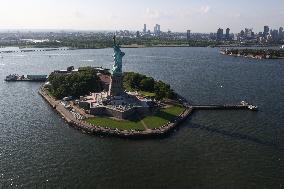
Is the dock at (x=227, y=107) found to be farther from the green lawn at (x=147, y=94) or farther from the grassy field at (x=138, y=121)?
the green lawn at (x=147, y=94)

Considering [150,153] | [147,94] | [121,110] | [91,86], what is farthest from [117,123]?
[91,86]

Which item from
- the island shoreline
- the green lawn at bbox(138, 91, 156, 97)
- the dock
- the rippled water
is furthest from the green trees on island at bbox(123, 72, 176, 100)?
the island shoreline

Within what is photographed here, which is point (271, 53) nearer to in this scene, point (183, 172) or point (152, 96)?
point (152, 96)

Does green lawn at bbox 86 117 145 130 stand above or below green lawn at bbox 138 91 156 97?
below

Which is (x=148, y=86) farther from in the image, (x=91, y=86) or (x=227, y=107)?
(x=227, y=107)

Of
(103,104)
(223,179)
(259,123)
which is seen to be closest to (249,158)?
(223,179)

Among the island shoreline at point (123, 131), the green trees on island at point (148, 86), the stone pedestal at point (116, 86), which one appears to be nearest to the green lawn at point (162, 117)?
the island shoreline at point (123, 131)

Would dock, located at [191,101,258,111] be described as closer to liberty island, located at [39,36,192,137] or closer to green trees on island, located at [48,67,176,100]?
liberty island, located at [39,36,192,137]
